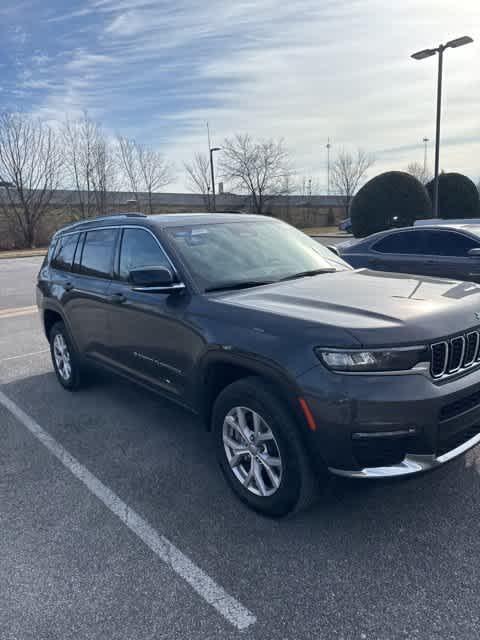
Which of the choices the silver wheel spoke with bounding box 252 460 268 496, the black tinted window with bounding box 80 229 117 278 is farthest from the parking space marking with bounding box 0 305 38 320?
the silver wheel spoke with bounding box 252 460 268 496

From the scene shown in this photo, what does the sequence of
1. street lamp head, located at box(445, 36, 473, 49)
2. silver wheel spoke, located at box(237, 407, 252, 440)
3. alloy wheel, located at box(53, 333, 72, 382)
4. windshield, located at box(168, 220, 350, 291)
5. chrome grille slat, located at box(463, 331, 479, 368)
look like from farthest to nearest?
street lamp head, located at box(445, 36, 473, 49)
alloy wheel, located at box(53, 333, 72, 382)
windshield, located at box(168, 220, 350, 291)
silver wheel spoke, located at box(237, 407, 252, 440)
chrome grille slat, located at box(463, 331, 479, 368)

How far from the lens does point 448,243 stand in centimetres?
791

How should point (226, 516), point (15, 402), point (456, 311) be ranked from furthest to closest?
point (15, 402) → point (226, 516) → point (456, 311)

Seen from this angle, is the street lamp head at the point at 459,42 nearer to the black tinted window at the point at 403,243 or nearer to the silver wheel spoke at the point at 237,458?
the black tinted window at the point at 403,243

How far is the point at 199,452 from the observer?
13.0 feet

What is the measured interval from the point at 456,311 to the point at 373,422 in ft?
2.91

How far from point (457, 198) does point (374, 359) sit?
2472 cm

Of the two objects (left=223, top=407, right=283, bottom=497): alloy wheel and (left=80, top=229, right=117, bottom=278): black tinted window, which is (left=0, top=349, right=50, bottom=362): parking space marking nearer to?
(left=80, top=229, right=117, bottom=278): black tinted window

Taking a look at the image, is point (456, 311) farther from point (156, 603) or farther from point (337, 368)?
point (156, 603)

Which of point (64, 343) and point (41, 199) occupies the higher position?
point (41, 199)

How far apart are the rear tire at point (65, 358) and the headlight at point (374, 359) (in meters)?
3.38

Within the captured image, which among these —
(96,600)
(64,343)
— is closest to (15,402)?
(64,343)

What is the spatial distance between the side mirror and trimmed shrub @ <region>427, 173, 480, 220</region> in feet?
77.8

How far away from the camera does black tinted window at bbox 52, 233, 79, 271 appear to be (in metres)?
5.26
